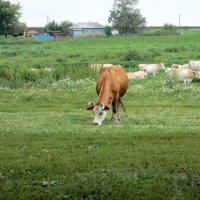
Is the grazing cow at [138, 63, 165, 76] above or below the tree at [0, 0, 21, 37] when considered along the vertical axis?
below

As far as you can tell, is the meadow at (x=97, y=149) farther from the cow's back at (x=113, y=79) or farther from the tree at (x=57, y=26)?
the tree at (x=57, y=26)

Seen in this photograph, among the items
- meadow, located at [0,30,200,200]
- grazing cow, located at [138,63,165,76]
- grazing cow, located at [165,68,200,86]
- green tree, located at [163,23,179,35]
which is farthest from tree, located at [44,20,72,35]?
meadow, located at [0,30,200,200]

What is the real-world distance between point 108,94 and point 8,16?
214 feet

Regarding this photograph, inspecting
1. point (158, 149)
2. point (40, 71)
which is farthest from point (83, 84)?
point (158, 149)

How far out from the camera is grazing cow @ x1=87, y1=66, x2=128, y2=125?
1750 cm

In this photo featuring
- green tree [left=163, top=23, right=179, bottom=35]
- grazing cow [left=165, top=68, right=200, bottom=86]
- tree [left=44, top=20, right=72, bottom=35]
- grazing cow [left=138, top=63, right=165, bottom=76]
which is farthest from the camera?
tree [left=44, top=20, right=72, bottom=35]

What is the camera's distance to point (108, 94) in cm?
1822

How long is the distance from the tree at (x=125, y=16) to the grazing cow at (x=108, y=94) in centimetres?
8758

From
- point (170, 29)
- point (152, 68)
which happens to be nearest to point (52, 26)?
point (170, 29)

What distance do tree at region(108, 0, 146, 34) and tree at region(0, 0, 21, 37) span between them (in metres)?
27.7

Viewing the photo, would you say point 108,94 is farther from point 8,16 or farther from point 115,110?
point 8,16

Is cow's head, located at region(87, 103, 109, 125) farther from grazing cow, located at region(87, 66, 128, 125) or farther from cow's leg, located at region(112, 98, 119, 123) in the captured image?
cow's leg, located at region(112, 98, 119, 123)

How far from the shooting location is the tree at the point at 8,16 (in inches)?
3169

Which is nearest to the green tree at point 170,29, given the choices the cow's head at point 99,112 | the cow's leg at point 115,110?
the cow's leg at point 115,110
